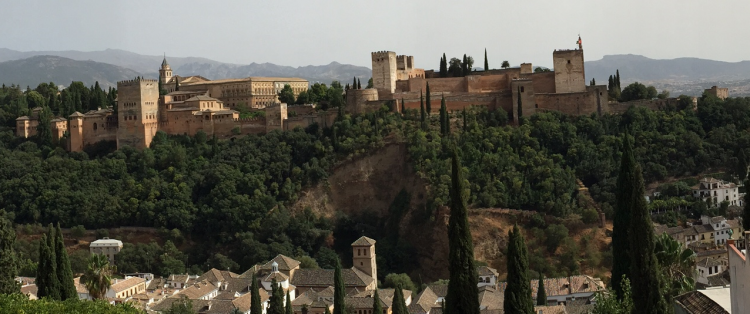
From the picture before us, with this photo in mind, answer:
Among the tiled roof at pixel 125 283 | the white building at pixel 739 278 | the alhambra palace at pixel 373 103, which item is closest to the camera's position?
the white building at pixel 739 278

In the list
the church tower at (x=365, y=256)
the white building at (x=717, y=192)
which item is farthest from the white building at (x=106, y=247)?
the white building at (x=717, y=192)

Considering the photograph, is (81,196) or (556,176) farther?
(81,196)

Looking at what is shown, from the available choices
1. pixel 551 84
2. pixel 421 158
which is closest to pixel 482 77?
→ pixel 551 84

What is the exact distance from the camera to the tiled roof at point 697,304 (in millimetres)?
19562

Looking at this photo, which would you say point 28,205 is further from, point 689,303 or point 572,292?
point 689,303

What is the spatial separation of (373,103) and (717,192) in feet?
65.9

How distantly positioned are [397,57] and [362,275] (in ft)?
71.0

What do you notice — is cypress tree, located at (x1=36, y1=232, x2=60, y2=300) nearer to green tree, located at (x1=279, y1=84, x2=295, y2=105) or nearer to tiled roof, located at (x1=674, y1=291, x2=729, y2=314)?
tiled roof, located at (x1=674, y1=291, x2=729, y2=314)

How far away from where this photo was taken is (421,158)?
55500 mm

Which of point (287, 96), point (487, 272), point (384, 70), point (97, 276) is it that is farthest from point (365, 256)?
point (287, 96)

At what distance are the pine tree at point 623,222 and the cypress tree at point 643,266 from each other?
2128 millimetres

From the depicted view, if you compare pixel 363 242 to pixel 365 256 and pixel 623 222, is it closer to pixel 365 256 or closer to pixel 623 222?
pixel 365 256

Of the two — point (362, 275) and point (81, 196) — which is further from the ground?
point (81, 196)

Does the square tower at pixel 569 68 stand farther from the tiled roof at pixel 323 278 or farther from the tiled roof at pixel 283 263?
the tiled roof at pixel 283 263
